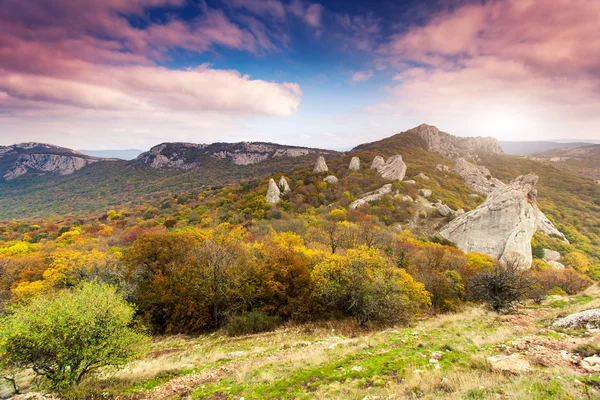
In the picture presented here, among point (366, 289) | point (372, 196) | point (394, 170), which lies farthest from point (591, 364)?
point (394, 170)

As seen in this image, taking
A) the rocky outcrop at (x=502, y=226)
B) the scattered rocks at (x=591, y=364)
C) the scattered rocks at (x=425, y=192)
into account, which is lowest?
the rocky outcrop at (x=502, y=226)

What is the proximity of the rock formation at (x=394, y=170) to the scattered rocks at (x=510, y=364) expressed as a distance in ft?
292

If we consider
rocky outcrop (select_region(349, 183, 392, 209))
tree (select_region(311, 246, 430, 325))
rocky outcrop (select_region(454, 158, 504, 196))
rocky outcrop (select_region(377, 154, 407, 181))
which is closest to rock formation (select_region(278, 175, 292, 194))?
rocky outcrop (select_region(349, 183, 392, 209))

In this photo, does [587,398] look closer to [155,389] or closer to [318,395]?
[318,395]

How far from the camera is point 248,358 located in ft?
51.0

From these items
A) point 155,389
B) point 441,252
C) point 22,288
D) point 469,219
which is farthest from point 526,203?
point 22,288

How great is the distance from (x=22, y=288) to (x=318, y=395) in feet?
126

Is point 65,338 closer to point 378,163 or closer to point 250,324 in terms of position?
point 250,324

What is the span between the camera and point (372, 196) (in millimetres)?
81250

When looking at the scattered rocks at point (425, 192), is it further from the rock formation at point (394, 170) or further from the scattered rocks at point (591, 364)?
the scattered rocks at point (591, 364)

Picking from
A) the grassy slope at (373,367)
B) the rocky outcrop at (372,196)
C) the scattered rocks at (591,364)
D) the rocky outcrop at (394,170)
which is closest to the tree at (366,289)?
the grassy slope at (373,367)

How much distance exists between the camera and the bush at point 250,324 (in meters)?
22.0

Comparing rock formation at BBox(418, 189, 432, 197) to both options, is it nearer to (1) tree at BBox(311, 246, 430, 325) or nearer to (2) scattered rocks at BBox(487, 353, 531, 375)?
(1) tree at BBox(311, 246, 430, 325)

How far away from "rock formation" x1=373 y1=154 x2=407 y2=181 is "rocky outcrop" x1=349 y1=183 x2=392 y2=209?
10.1 m
